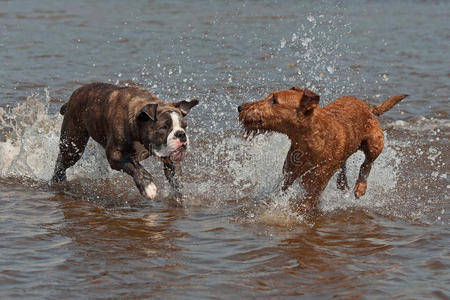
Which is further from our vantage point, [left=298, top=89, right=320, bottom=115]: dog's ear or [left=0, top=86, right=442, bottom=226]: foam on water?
[left=0, top=86, right=442, bottom=226]: foam on water

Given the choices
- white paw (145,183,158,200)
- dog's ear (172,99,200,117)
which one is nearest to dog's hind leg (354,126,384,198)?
dog's ear (172,99,200,117)

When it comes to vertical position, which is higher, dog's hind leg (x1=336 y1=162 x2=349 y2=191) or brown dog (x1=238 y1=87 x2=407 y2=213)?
brown dog (x1=238 y1=87 x2=407 y2=213)

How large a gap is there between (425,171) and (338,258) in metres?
3.63

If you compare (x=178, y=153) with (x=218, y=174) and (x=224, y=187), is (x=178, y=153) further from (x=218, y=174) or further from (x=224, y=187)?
(x=218, y=174)

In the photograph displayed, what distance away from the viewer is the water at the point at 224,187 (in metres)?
6.11

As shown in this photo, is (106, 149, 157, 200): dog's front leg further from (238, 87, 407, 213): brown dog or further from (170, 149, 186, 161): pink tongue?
(238, 87, 407, 213): brown dog

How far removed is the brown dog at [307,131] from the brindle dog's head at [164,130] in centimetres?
65

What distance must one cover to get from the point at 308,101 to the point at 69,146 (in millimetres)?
3160

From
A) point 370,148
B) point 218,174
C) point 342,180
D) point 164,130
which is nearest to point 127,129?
point 164,130

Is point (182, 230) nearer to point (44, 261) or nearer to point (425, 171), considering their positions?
point (44, 261)

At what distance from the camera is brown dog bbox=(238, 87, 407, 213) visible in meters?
7.37

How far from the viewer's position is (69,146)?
892cm

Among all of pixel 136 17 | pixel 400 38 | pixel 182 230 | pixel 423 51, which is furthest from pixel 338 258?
pixel 136 17

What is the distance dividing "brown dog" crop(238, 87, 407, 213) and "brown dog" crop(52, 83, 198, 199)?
743 millimetres
